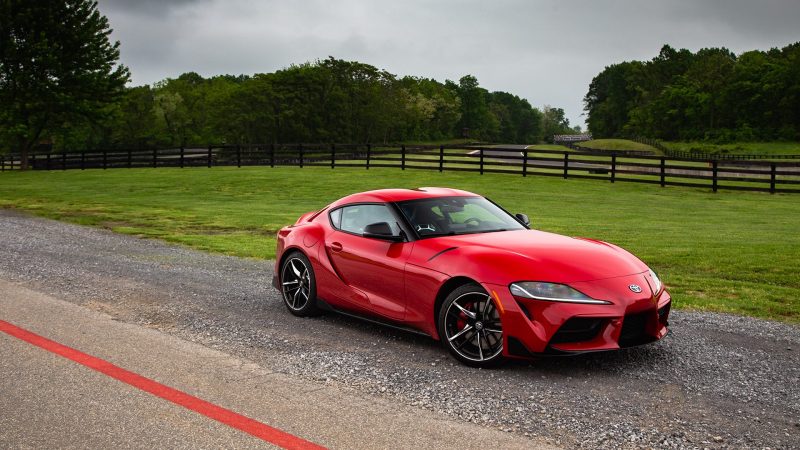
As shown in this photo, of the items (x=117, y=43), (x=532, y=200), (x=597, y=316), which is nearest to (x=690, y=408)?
(x=597, y=316)

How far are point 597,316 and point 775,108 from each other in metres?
118

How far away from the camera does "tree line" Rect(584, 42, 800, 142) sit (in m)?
110

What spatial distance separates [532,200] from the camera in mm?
26562

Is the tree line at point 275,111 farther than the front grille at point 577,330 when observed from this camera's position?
Yes

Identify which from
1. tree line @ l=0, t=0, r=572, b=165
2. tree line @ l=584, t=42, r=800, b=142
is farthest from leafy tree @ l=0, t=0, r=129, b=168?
tree line @ l=584, t=42, r=800, b=142

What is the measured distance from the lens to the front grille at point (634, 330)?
610 centimetres

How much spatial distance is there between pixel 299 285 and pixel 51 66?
45.1 metres

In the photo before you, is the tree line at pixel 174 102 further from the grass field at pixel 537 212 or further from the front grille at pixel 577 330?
the front grille at pixel 577 330

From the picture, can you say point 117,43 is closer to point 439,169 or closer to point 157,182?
point 157,182

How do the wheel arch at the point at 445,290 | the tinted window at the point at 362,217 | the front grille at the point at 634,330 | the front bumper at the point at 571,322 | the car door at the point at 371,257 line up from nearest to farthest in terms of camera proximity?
the front bumper at the point at 571,322
the front grille at the point at 634,330
the wheel arch at the point at 445,290
the car door at the point at 371,257
the tinted window at the point at 362,217

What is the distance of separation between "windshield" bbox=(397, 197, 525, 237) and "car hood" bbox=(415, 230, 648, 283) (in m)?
0.25

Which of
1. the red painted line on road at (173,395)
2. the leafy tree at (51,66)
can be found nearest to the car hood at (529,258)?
the red painted line on road at (173,395)

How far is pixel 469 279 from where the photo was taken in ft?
20.8

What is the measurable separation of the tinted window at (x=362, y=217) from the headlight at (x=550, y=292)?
5.72 feet
